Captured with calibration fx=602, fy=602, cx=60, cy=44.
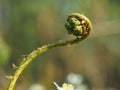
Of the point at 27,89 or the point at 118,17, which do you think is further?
the point at 118,17

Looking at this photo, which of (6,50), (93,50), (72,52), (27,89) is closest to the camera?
(27,89)

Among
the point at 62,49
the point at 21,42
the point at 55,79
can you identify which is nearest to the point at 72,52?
the point at 62,49

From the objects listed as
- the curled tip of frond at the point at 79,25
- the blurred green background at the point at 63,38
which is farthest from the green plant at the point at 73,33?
the blurred green background at the point at 63,38

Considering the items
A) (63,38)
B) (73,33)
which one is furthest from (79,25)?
(63,38)

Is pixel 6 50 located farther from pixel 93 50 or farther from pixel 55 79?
pixel 93 50

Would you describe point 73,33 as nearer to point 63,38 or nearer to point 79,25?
point 79,25

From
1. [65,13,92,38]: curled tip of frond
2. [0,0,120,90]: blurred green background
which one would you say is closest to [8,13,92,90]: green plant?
[65,13,92,38]: curled tip of frond

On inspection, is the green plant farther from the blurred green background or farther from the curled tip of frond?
the blurred green background
